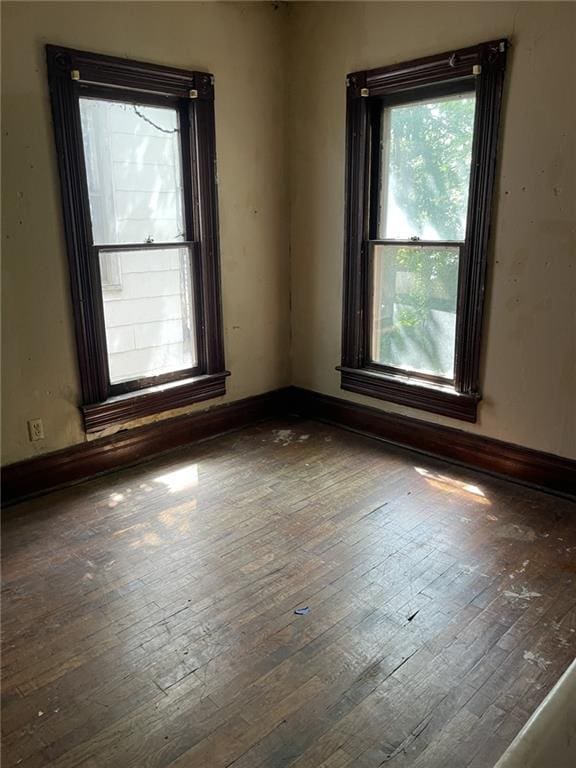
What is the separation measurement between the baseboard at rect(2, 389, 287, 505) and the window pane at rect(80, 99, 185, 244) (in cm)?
114

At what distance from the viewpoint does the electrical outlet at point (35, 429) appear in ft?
10.00

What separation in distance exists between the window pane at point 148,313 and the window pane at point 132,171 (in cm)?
14

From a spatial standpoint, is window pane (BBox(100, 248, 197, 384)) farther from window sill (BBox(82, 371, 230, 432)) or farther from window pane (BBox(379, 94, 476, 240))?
window pane (BBox(379, 94, 476, 240))

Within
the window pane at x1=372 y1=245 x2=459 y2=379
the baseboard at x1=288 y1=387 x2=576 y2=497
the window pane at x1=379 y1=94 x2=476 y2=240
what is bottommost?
the baseboard at x1=288 y1=387 x2=576 y2=497

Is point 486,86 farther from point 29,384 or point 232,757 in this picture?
point 232,757

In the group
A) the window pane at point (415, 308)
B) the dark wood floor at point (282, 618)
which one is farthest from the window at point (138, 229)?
the window pane at point (415, 308)

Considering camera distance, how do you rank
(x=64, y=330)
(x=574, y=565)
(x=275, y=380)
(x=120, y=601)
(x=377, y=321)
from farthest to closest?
(x=275, y=380) → (x=377, y=321) → (x=64, y=330) → (x=574, y=565) → (x=120, y=601)

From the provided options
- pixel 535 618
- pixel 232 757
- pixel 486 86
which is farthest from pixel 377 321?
pixel 232 757

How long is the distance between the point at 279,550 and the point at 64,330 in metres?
1.62

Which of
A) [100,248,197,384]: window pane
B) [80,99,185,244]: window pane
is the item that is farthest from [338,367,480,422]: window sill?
[80,99,185,244]: window pane

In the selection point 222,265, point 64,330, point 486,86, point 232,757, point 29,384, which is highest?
point 486,86

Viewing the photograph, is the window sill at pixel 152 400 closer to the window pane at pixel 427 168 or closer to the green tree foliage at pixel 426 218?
the green tree foliage at pixel 426 218

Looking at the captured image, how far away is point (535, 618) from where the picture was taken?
84.3 inches

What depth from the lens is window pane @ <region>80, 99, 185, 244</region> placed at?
309cm
